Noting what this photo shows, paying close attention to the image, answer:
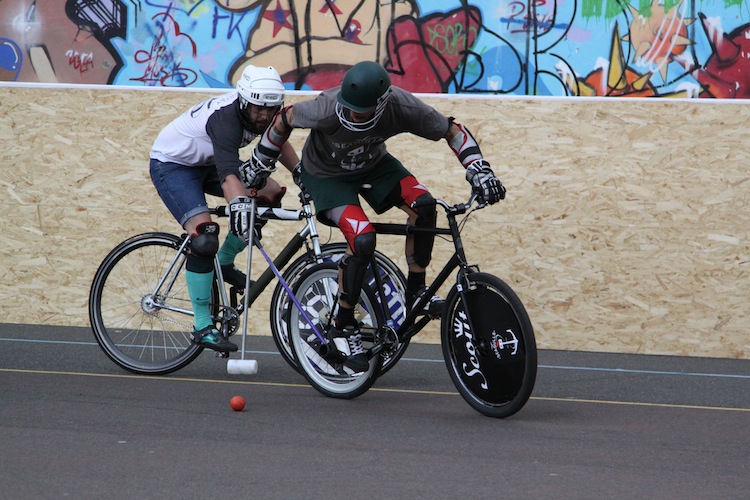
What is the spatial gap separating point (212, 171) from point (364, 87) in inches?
63.3

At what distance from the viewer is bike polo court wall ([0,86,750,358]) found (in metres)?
8.55

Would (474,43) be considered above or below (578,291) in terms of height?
above

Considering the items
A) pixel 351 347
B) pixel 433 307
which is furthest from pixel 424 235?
pixel 351 347

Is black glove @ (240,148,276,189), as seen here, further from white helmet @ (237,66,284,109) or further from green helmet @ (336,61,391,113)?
green helmet @ (336,61,391,113)

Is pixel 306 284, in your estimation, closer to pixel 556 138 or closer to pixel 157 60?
pixel 556 138

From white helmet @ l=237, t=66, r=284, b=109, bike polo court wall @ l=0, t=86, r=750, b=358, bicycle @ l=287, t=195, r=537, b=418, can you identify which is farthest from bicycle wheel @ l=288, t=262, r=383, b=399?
bike polo court wall @ l=0, t=86, r=750, b=358

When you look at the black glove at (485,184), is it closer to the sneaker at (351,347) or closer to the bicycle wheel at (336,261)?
the bicycle wheel at (336,261)

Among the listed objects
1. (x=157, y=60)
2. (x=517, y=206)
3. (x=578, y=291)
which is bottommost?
(x=578, y=291)

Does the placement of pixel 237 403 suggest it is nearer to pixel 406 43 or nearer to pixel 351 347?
pixel 351 347

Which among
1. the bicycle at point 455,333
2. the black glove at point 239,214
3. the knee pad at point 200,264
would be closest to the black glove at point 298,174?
the black glove at point 239,214

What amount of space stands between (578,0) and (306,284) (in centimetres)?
400

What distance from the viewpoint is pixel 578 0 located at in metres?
8.93

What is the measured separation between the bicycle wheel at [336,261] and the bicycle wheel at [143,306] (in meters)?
0.43

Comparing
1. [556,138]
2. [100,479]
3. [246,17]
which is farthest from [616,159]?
[100,479]
